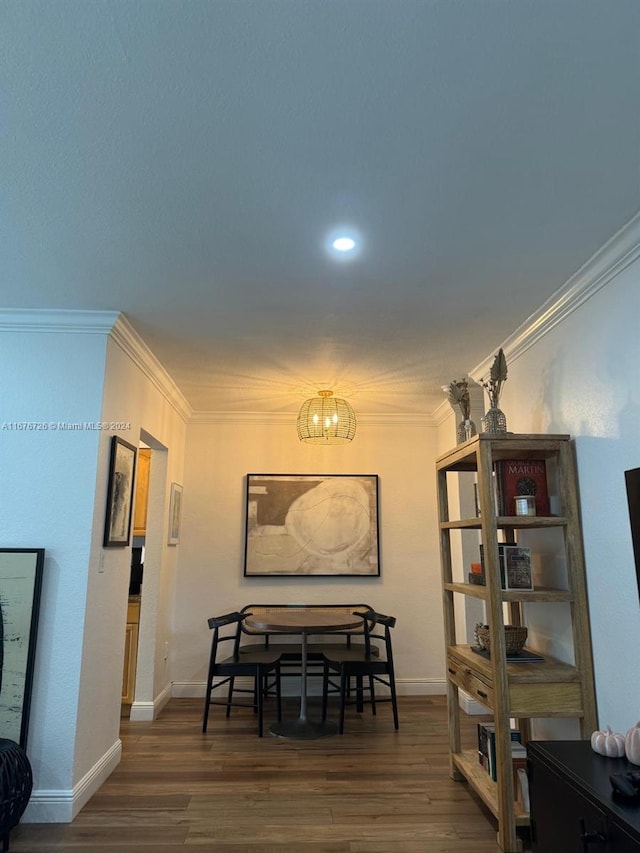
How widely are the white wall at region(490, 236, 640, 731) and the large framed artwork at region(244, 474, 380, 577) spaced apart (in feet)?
8.68

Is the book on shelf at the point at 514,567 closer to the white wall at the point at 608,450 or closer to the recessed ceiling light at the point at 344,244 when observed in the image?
the white wall at the point at 608,450

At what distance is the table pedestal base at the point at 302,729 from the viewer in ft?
13.0

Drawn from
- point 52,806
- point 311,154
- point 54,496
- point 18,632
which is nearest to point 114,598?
point 18,632

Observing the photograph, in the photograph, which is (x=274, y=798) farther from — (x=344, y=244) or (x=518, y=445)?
(x=344, y=244)

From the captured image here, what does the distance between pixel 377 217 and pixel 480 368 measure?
6.81 ft

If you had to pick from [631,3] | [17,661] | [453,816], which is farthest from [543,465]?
[17,661]

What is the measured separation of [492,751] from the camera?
2.81 metres

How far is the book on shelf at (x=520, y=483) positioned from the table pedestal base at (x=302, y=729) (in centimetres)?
234

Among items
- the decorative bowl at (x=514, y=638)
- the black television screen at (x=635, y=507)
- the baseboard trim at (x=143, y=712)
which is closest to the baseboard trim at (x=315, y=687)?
the baseboard trim at (x=143, y=712)

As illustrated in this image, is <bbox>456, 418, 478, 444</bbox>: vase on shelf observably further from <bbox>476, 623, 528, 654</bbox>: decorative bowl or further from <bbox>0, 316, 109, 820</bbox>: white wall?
<bbox>0, 316, 109, 820</bbox>: white wall

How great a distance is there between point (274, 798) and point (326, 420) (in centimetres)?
238

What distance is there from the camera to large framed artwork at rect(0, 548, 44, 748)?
2.69m

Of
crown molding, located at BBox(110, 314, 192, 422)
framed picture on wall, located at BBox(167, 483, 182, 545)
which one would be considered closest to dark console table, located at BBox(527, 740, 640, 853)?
crown molding, located at BBox(110, 314, 192, 422)

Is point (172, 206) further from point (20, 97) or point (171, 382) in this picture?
point (171, 382)
